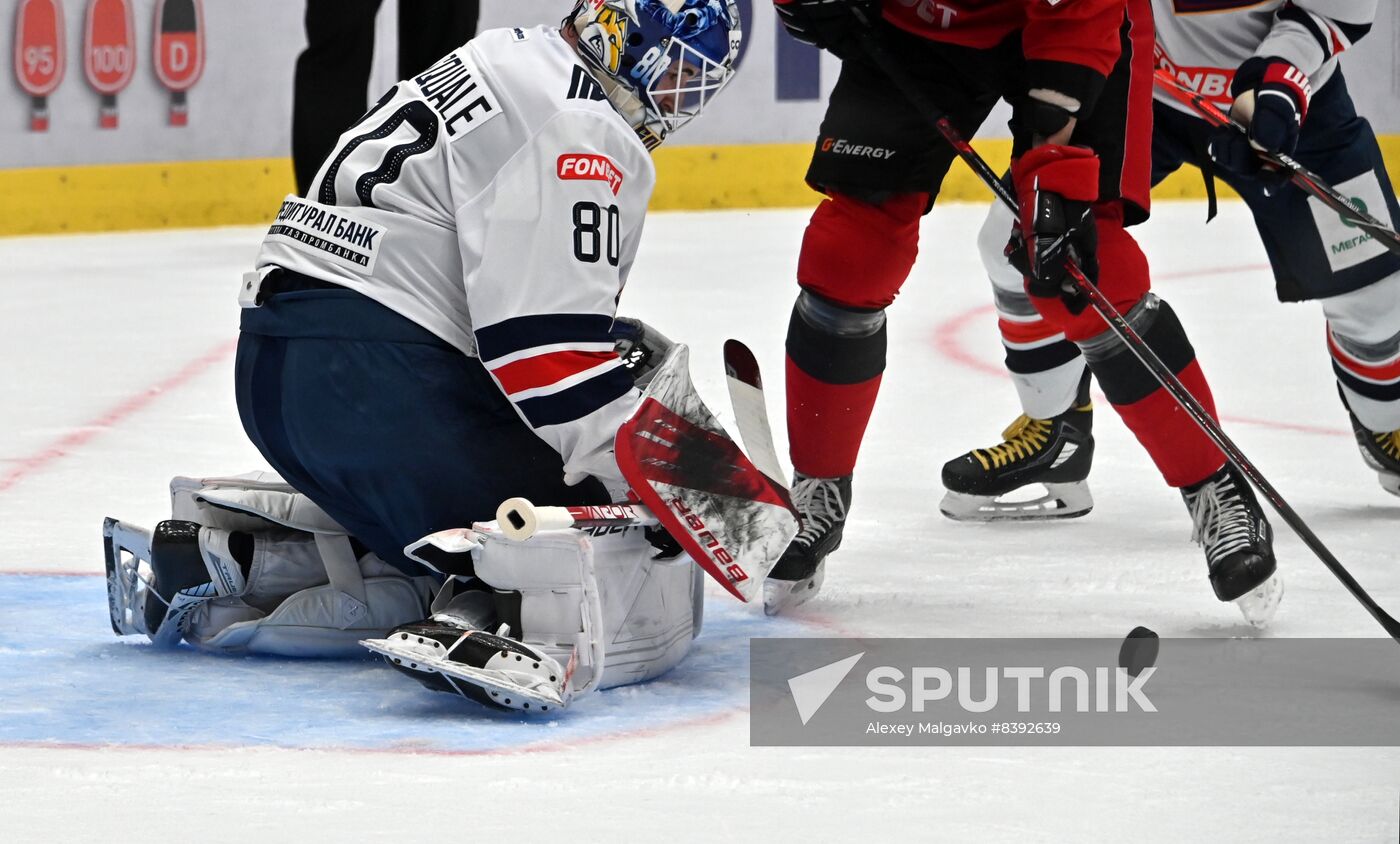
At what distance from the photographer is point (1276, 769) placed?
1657mm

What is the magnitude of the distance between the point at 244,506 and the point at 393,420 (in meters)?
0.26

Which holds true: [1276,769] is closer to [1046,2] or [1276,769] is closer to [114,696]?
[1046,2]

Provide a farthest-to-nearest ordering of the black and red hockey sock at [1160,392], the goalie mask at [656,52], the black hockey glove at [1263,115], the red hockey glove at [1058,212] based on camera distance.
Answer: the black hockey glove at [1263,115], the black and red hockey sock at [1160,392], the red hockey glove at [1058,212], the goalie mask at [656,52]

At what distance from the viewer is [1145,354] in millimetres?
2195

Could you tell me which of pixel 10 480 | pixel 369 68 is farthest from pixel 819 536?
pixel 369 68

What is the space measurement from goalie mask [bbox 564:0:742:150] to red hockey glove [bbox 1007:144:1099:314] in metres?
0.41

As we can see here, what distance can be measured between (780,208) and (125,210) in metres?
2.53

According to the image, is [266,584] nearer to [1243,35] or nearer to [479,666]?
[479,666]

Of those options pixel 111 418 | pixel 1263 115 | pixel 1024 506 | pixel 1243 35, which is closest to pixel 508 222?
pixel 1263 115

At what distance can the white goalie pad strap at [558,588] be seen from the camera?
1846mm

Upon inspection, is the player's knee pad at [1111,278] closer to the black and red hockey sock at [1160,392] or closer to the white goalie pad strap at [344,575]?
the black and red hockey sock at [1160,392]

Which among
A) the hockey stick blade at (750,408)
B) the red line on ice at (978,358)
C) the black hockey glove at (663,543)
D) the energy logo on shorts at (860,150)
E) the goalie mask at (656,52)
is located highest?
the goalie mask at (656,52)

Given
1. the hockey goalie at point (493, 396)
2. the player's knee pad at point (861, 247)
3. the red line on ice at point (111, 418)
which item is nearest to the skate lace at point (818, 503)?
the player's knee pad at point (861, 247)

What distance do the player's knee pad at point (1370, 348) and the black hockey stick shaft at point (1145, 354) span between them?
31.0 inches
